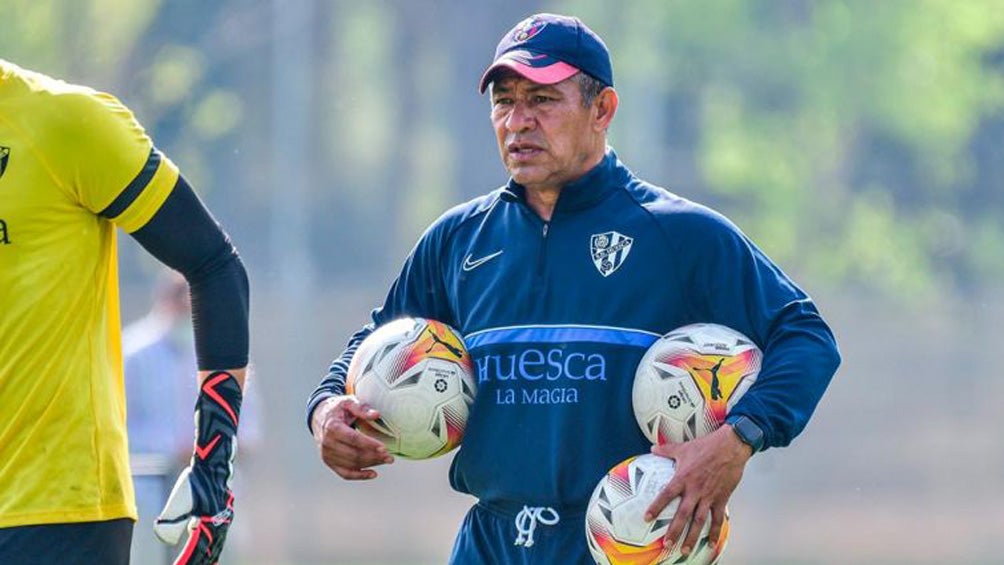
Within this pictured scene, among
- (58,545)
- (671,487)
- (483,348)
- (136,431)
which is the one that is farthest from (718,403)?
(136,431)

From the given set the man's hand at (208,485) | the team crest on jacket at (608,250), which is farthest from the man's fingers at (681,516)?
the man's hand at (208,485)

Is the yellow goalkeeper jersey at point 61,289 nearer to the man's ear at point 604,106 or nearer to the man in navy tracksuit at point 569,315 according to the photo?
the man in navy tracksuit at point 569,315

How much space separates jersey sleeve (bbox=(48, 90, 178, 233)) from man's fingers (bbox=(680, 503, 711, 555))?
1486mm

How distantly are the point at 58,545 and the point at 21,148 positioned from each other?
93 centimetres

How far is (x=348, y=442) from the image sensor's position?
16.0ft

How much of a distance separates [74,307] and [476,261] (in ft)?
3.77

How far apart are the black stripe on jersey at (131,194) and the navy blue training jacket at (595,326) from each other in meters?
0.86

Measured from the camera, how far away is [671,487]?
458cm

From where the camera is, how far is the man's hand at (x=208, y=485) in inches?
183

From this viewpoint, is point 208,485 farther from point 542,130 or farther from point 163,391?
point 163,391

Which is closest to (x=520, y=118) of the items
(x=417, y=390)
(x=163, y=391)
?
(x=417, y=390)

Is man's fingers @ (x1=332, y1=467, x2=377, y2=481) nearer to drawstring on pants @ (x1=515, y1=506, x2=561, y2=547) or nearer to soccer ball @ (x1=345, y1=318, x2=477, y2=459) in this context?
soccer ball @ (x1=345, y1=318, x2=477, y2=459)

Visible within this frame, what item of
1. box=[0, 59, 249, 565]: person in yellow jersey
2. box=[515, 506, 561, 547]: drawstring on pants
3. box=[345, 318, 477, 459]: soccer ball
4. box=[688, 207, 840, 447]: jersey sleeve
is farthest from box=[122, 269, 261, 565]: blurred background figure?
box=[688, 207, 840, 447]: jersey sleeve

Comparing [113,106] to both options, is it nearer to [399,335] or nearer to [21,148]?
[21,148]
